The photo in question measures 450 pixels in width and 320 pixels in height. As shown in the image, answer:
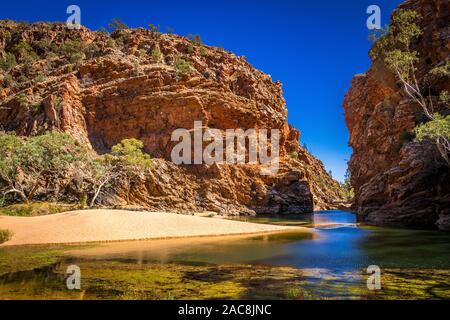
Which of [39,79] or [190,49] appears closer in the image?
[39,79]

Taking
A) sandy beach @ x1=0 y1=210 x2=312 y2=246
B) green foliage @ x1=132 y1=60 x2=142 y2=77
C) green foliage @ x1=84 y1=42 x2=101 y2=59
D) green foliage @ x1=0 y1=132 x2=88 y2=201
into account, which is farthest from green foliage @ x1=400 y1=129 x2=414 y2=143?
green foliage @ x1=84 y1=42 x2=101 y2=59

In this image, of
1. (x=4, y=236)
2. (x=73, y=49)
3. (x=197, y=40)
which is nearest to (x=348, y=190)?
(x=197, y=40)

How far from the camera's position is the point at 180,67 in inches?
3113

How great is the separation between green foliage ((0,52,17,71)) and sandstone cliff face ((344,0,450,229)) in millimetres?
80946

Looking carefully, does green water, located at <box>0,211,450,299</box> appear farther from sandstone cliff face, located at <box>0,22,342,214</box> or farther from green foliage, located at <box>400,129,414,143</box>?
sandstone cliff face, located at <box>0,22,342,214</box>

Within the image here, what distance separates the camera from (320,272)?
555 inches

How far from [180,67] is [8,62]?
42.7 meters

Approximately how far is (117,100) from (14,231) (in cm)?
5310

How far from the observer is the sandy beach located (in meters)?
24.9

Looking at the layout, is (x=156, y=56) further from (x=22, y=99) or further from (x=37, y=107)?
(x=22, y=99)

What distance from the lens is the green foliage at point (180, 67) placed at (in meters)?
77.9

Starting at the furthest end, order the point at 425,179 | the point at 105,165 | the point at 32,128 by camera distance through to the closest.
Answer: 1. the point at 32,128
2. the point at 105,165
3. the point at 425,179
